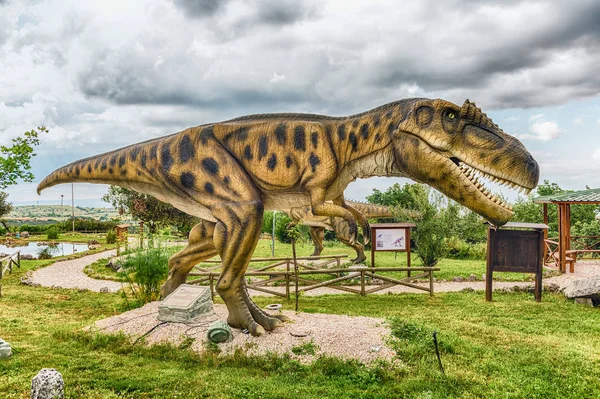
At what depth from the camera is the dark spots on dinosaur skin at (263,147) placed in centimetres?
525

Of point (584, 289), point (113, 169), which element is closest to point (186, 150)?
point (113, 169)

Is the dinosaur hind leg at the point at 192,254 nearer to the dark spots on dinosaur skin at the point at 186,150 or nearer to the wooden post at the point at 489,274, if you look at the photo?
the dark spots on dinosaur skin at the point at 186,150

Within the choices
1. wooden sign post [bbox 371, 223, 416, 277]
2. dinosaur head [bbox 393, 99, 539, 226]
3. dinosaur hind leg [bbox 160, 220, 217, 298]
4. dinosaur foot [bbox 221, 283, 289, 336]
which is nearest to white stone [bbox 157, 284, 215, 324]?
dinosaur hind leg [bbox 160, 220, 217, 298]

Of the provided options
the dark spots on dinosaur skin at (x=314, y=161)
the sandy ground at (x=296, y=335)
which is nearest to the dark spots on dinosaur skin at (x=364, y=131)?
the dark spots on dinosaur skin at (x=314, y=161)

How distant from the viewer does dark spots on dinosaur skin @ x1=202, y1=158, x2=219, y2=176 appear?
5293 mm

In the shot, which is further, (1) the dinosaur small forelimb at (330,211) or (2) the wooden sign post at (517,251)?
(2) the wooden sign post at (517,251)

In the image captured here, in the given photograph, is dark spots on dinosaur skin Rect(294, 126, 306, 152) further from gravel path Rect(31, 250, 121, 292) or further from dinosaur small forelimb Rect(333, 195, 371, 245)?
gravel path Rect(31, 250, 121, 292)

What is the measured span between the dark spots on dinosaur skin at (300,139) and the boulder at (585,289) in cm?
714

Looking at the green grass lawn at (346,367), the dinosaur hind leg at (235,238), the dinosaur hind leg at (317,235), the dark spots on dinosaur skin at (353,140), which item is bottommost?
the green grass lawn at (346,367)

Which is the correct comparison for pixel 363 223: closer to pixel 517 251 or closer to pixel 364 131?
pixel 364 131

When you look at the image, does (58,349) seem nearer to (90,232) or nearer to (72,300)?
(72,300)

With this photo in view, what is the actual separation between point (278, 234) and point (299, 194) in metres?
20.9

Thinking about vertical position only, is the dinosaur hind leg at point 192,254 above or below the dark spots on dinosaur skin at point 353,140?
below

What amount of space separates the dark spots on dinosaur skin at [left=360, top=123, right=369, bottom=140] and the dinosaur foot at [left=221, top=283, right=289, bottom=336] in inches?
92.7
